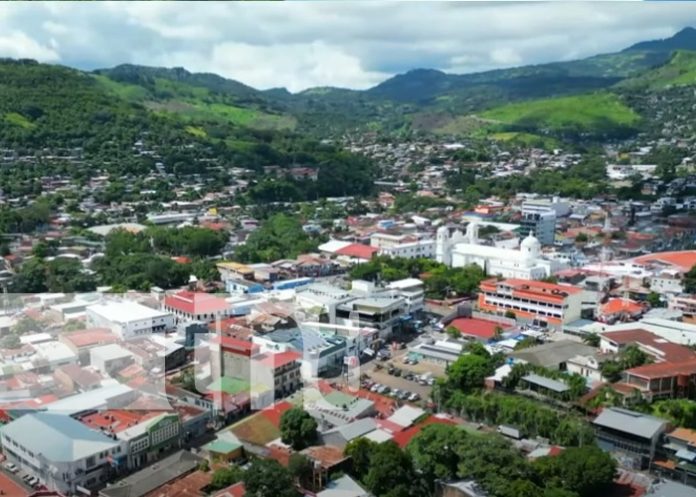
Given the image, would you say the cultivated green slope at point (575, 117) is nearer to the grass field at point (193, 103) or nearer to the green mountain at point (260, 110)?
the green mountain at point (260, 110)

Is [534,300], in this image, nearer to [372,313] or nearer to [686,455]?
[372,313]

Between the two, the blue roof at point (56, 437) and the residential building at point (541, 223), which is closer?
the blue roof at point (56, 437)

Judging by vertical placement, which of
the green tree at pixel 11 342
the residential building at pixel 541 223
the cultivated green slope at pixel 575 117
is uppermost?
the cultivated green slope at pixel 575 117

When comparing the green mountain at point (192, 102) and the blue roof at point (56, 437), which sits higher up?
the green mountain at point (192, 102)

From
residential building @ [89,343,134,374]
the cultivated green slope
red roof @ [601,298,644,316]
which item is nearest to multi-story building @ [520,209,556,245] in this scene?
red roof @ [601,298,644,316]

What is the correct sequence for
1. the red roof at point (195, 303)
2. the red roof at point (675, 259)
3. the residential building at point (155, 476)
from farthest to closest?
1. the red roof at point (675, 259)
2. the red roof at point (195, 303)
3. the residential building at point (155, 476)

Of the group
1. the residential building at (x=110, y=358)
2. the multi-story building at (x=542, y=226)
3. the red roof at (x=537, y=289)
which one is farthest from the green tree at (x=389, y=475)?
the multi-story building at (x=542, y=226)

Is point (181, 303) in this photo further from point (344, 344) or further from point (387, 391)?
point (387, 391)
